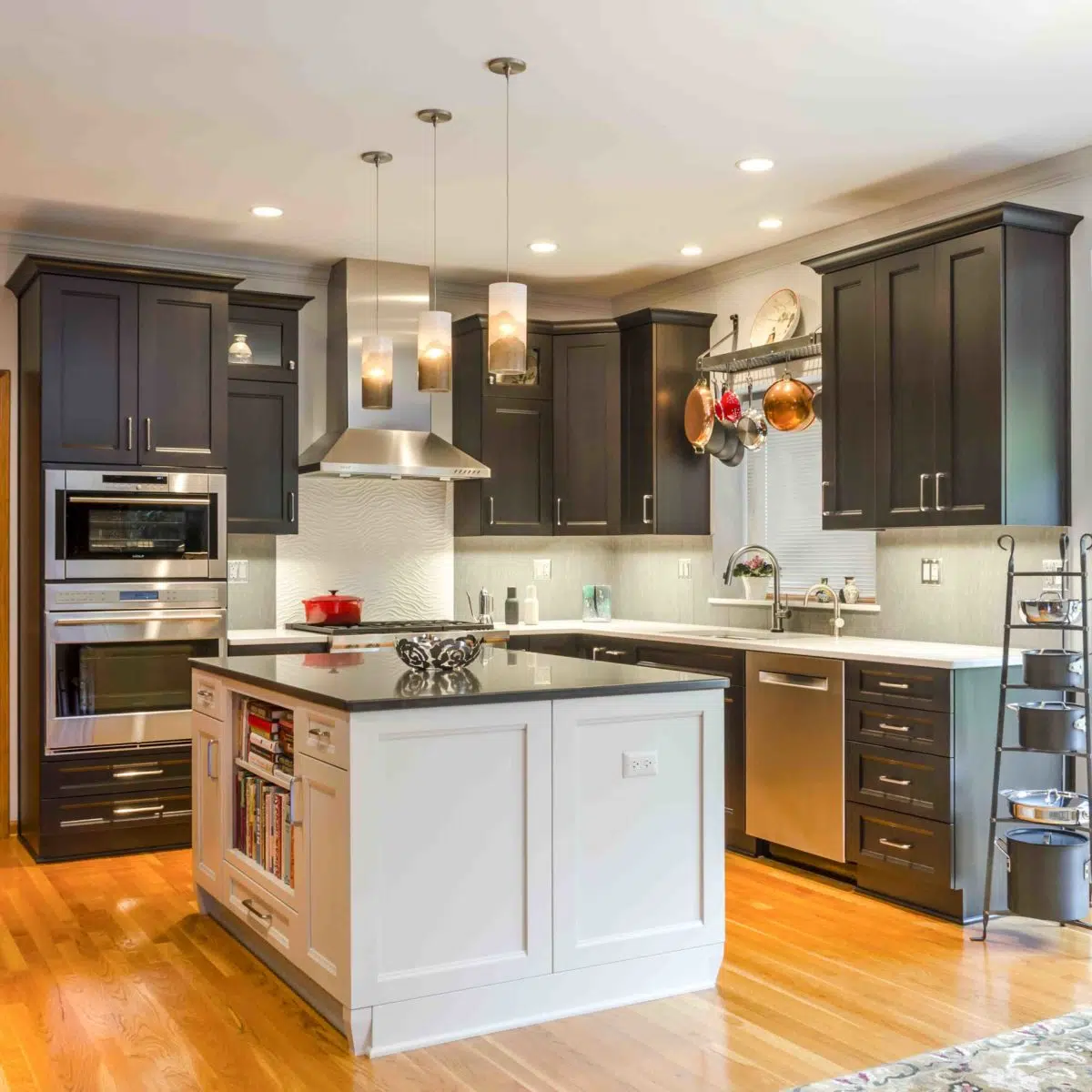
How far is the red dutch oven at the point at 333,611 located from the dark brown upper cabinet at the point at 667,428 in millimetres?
1508

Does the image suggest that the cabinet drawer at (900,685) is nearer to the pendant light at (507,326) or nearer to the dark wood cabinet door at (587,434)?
the pendant light at (507,326)

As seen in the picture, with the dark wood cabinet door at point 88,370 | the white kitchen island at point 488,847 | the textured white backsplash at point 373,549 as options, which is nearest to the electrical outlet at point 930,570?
the white kitchen island at point 488,847

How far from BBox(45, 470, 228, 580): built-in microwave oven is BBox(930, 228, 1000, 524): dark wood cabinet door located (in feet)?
10.1

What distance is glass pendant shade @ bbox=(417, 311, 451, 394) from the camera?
389 centimetres

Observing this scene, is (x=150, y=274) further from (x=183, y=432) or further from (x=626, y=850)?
(x=626, y=850)

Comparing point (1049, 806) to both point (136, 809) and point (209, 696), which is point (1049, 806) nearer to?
point (209, 696)

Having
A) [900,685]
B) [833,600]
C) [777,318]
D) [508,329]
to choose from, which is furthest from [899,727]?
[777,318]

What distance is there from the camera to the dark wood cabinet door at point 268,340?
5.98 m

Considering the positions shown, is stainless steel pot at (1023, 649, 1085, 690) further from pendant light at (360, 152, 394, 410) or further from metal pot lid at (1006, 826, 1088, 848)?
pendant light at (360, 152, 394, 410)

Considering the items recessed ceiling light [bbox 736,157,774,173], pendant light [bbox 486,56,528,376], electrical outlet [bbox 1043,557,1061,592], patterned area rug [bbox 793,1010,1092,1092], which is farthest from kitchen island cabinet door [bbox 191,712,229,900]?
electrical outlet [bbox 1043,557,1061,592]

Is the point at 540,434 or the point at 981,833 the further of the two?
the point at 540,434

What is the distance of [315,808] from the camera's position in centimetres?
332

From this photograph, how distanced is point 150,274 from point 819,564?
10.7 feet

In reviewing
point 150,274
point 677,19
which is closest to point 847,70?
point 677,19
